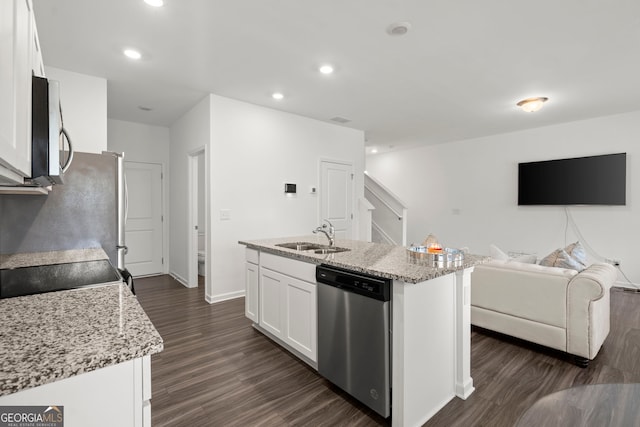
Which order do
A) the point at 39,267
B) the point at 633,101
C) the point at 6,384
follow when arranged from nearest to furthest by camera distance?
the point at 6,384
the point at 39,267
the point at 633,101

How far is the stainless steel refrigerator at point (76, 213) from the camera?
2.37 m

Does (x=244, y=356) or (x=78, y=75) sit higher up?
(x=78, y=75)

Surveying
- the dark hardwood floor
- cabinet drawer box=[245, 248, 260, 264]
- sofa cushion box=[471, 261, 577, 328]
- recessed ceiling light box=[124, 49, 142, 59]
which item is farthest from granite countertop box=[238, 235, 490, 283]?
recessed ceiling light box=[124, 49, 142, 59]

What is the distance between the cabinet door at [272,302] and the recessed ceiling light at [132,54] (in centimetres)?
236

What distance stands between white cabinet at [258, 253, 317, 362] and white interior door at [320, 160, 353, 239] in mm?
2564

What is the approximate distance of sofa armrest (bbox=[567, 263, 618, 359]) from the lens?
7.49 ft

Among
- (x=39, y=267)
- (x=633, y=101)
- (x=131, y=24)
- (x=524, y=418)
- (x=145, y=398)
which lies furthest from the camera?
(x=633, y=101)

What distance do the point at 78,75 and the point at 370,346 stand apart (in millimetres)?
4046

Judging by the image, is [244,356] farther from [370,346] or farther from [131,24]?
[131,24]

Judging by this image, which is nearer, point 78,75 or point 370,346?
point 370,346

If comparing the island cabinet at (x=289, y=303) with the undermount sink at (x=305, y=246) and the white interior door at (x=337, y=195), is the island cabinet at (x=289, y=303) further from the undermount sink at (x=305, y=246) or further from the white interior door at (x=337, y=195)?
the white interior door at (x=337, y=195)

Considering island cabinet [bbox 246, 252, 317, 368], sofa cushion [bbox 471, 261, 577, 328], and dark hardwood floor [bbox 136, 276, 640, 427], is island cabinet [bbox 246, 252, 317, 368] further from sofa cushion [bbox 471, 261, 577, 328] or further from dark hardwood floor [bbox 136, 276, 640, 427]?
sofa cushion [bbox 471, 261, 577, 328]

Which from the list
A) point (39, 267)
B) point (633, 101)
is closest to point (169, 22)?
point (39, 267)

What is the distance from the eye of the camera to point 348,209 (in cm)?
560
